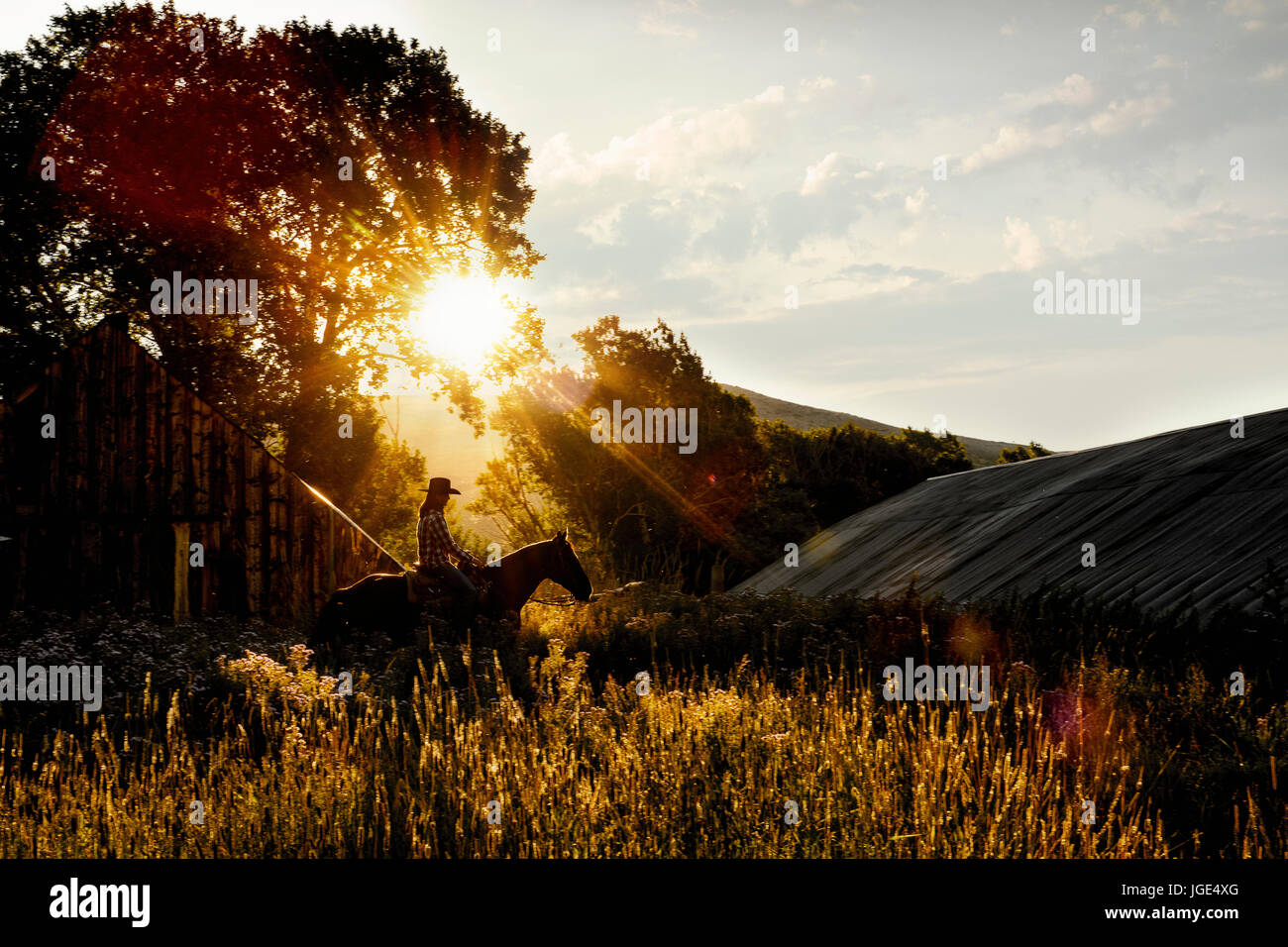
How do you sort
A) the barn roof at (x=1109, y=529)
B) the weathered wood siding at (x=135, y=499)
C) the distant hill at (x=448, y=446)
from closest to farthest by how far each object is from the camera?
1. the barn roof at (x=1109, y=529)
2. the weathered wood siding at (x=135, y=499)
3. the distant hill at (x=448, y=446)

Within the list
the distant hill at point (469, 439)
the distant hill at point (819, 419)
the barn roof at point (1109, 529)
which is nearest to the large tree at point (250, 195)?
the barn roof at point (1109, 529)

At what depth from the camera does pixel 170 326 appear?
26406 millimetres

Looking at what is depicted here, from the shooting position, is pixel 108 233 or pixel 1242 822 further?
pixel 108 233

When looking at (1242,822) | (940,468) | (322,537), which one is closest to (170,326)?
(322,537)

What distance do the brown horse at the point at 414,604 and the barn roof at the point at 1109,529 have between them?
610cm

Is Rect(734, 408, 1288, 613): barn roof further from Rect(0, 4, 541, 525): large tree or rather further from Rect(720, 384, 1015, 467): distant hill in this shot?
Rect(720, 384, 1015, 467): distant hill

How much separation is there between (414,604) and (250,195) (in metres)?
17.2

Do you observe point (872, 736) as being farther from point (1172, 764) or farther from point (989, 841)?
point (989, 841)

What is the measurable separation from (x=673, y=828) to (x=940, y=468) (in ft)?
102

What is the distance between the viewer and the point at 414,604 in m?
13.4

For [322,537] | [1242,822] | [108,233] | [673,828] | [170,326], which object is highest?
[108,233]

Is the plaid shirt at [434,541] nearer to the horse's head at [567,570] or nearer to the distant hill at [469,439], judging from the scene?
the horse's head at [567,570]

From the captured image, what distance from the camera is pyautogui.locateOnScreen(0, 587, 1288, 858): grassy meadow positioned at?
4504mm

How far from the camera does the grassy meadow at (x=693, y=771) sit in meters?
4.50
